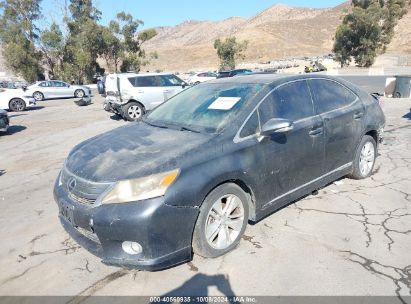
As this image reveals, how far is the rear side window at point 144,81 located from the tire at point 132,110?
0.72 meters

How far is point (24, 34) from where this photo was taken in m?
36.4

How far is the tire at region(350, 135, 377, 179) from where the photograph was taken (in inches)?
198

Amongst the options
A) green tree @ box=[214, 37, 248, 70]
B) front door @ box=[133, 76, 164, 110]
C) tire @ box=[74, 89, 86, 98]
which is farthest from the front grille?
green tree @ box=[214, 37, 248, 70]

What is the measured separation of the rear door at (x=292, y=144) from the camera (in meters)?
3.73

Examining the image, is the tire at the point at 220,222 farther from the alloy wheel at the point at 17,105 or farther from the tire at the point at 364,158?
the alloy wheel at the point at 17,105

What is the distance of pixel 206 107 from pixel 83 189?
63.9 inches

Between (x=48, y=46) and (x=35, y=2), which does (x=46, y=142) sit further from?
(x=35, y=2)

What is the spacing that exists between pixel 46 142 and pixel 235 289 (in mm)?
8037

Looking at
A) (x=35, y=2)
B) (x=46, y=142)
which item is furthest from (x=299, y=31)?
(x=46, y=142)

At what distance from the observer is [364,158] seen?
5230 mm

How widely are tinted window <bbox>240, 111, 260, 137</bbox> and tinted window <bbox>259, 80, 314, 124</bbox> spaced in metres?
0.09

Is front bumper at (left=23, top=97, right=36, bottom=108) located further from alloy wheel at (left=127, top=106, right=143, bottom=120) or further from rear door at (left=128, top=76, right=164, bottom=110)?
alloy wheel at (left=127, top=106, right=143, bottom=120)

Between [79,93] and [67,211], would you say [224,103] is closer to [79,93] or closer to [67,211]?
[67,211]

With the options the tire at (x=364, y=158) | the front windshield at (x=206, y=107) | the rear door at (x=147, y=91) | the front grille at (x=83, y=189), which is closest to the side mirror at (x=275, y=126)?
the front windshield at (x=206, y=107)
